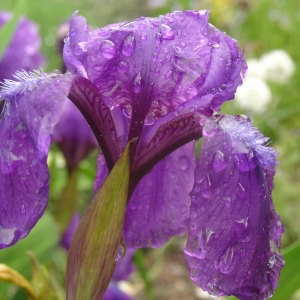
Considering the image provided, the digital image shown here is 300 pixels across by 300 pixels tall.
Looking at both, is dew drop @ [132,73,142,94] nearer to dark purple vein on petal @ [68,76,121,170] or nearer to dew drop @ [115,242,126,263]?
dark purple vein on petal @ [68,76,121,170]

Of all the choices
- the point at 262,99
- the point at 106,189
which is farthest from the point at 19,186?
the point at 262,99

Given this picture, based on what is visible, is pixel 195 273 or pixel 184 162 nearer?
pixel 195 273

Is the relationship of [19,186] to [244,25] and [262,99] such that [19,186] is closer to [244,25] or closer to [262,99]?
[262,99]

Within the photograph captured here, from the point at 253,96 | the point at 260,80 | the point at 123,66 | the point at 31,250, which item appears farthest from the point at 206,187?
the point at 260,80

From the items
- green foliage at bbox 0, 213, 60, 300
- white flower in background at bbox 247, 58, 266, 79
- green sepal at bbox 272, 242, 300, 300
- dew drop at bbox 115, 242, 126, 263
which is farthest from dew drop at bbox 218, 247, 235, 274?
white flower in background at bbox 247, 58, 266, 79

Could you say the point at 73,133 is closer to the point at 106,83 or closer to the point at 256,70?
the point at 106,83

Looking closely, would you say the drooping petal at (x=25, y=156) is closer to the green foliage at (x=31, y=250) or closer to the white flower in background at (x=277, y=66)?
the green foliage at (x=31, y=250)
